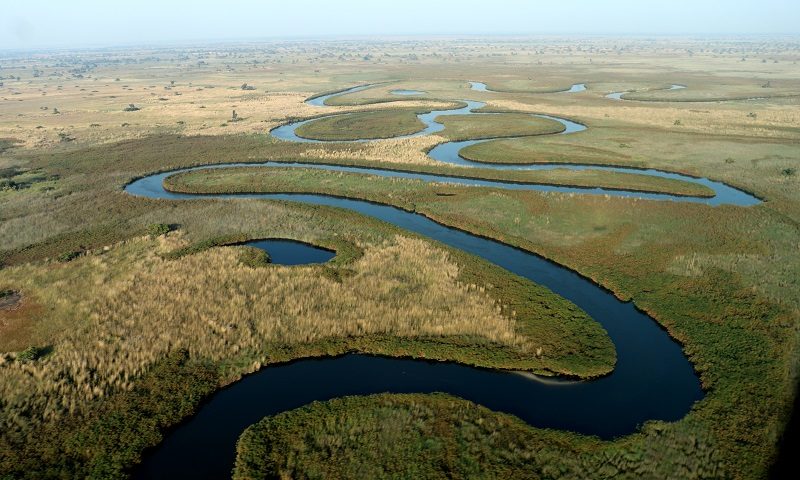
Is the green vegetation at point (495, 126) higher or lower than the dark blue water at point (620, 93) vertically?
lower

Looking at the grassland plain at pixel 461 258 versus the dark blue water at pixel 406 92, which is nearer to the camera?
the grassland plain at pixel 461 258

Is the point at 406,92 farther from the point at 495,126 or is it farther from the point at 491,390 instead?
the point at 491,390

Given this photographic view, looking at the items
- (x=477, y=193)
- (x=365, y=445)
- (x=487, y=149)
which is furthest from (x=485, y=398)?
(x=487, y=149)

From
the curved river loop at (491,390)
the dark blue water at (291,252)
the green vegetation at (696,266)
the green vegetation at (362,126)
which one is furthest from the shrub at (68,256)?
the green vegetation at (362,126)

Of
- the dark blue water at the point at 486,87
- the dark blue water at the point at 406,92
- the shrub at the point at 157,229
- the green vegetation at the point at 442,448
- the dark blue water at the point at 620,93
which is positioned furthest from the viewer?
the dark blue water at the point at 486,87

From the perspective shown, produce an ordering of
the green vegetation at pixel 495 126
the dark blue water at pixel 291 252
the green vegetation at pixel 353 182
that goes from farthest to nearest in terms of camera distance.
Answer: the green vegetation at pixel 495 126, the green vegetation at pixel 353 182, the dark blue water at pixel 291 252

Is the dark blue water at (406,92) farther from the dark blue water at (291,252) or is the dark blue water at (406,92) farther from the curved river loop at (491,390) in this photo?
the curved river loop at (491,390)

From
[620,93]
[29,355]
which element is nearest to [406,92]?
[620,93]
